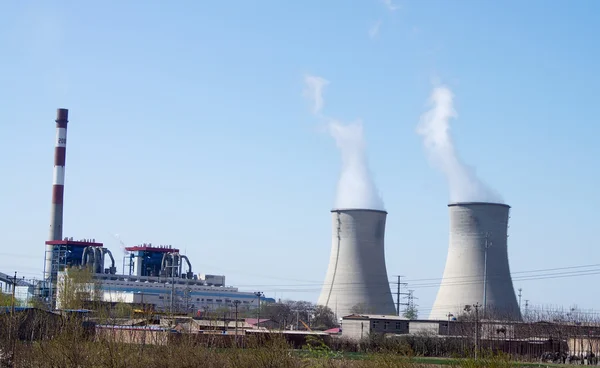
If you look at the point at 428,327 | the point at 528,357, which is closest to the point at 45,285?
the point at 428,327

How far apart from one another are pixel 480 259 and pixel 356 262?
4.72m

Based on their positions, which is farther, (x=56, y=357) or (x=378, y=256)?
(x=378, y=256)

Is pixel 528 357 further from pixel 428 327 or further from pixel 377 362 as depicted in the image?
pixel 377 362

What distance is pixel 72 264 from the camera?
4444 cm

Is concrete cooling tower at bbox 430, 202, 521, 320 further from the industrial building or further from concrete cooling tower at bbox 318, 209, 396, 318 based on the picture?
the industrial building

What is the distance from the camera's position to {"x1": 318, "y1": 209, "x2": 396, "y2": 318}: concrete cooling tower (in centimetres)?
2991

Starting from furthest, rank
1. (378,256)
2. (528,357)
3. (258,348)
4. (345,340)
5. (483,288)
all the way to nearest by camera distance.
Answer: (378,256) → (483,288) → (345,340) → (528,357) → (258,348)

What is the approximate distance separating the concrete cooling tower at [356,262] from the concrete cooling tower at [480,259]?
315cm

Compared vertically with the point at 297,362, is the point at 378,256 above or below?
above

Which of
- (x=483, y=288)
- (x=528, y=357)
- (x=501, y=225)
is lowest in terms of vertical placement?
(x=528, y=357)

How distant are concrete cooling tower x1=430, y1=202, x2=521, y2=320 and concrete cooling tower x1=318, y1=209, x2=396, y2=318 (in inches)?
124

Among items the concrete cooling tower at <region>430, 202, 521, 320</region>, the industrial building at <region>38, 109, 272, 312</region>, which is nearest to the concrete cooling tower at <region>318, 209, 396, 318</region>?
the concrete cooling tower at <region>430, 202, 521, 320</region>

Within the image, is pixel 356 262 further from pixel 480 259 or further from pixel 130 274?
pixel 130 274

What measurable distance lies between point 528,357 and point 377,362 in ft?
48.7
